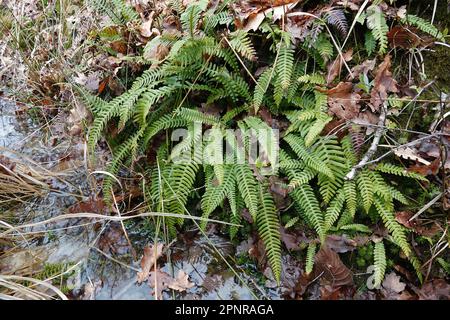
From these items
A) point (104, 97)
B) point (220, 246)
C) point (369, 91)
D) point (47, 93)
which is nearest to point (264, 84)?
point (369, 91)

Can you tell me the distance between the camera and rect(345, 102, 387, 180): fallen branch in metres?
2.79

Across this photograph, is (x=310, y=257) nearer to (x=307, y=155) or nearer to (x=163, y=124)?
(x=307, y=155)

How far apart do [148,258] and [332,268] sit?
1302 mm

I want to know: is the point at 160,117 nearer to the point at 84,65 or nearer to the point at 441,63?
the point at 84,65

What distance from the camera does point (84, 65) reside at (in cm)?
425

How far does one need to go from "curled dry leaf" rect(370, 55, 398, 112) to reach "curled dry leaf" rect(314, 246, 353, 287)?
1122mm

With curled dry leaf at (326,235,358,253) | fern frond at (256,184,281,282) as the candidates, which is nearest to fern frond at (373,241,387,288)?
curled dry leaf at (326,235,358,253)

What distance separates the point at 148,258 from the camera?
2875 mm

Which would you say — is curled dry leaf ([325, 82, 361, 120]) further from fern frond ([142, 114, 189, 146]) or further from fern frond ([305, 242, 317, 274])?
fern frond ([142, 114, 189, 146])

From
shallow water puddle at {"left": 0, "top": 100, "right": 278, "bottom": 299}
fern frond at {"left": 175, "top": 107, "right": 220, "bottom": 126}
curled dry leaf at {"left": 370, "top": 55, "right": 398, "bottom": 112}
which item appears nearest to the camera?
shallow water puddle at {"left": 0, "top": 100, "right": 278, "bottom": 299}

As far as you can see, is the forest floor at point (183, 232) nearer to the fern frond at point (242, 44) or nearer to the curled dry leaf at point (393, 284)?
the curled dry leaf at point (393, 284)

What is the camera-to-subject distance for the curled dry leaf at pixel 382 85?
2934mm

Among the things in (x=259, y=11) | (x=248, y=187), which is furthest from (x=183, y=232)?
(x=259, y=11)
